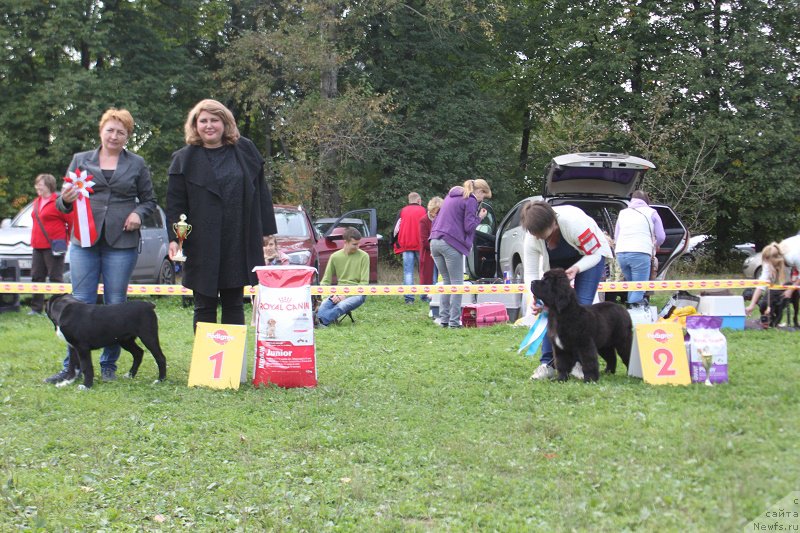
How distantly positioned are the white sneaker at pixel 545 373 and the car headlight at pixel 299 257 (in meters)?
5.85

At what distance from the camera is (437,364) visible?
7.12 metres

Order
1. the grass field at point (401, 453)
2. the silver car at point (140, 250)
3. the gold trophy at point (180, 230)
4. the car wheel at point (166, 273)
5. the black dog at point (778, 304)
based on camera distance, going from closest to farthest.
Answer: the grass field at point (401, 453), the gold trophy at point (180, 230), the black dog at point (778, 304), the silver car at point (140, 250), the car wheel at point (166, 273)

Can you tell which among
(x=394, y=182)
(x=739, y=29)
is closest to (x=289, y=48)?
(x=394, y=182)

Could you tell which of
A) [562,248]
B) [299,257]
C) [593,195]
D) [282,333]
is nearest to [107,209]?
[282,333]

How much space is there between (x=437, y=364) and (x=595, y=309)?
1.70 meters

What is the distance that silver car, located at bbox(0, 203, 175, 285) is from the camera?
38.3 feet

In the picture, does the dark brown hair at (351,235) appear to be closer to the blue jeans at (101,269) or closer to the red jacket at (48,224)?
the red jacket at (48,224)

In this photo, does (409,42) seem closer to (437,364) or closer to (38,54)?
(38,54)

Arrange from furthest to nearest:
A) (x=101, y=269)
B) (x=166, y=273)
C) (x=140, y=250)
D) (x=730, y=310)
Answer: (x=166, y=273) → (x=140, y=250) → (x=730, y=310) → (x=101, y=269)

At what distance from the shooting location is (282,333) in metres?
5.83

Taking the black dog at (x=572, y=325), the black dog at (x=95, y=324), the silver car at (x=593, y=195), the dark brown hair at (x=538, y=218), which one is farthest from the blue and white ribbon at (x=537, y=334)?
the silver car at (x=593, y=195)

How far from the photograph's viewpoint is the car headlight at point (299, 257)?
11516 millimetres

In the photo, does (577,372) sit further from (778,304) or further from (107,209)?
(778,304)

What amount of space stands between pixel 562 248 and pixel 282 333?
2.24 m
